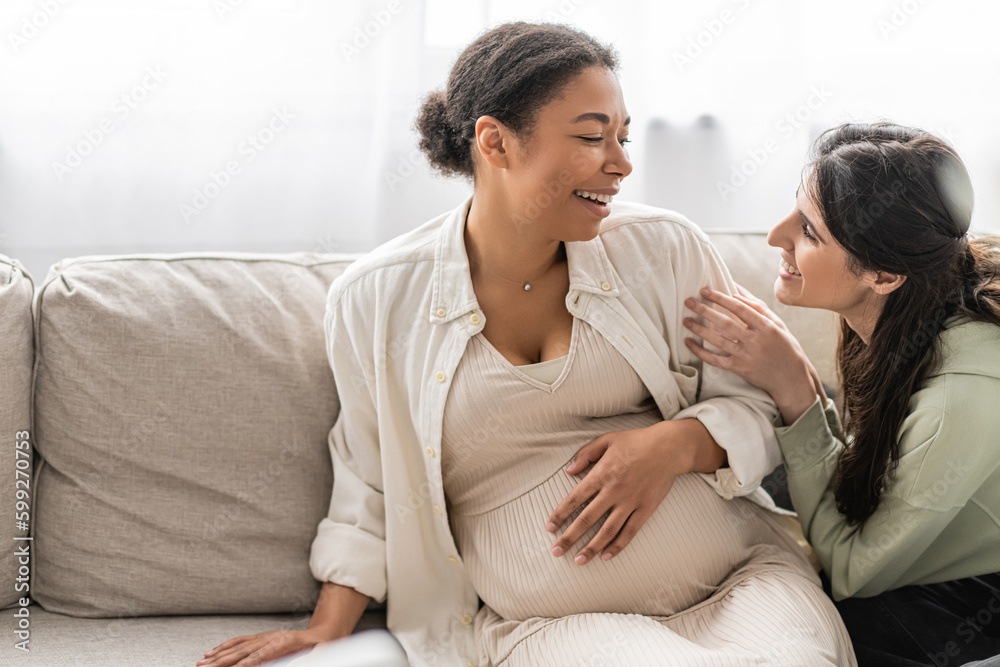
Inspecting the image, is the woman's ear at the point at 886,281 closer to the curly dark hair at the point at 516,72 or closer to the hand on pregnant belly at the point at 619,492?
the hand on pregnant belly at the point at 619,492

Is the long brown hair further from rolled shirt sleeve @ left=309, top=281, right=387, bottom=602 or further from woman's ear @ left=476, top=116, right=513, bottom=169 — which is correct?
rolled shirt sleeve @ left=309, top=281, right=387, bottom=602

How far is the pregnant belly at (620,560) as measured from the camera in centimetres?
126

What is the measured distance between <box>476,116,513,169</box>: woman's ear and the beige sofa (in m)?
0.50

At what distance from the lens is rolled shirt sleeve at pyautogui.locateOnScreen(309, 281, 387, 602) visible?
138cm

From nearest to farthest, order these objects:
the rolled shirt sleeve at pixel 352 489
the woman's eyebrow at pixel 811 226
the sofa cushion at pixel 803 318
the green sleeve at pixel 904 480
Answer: the green sleeve at pixel 904 480 → the woman's eyebrow at pixel 811 226 → the rolled shirt sleeve at pixel 352 489 → the sofa cushion at pixel 803 318

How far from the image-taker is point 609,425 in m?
1.36

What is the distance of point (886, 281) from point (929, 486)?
302mm

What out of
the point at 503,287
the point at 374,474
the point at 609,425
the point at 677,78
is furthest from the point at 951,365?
the point at 677,78

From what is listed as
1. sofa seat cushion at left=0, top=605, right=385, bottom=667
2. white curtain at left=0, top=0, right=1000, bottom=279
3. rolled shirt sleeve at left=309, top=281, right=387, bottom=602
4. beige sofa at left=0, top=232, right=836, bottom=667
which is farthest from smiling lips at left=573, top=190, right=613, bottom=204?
sofa seat cushion at left=0, top=605, right=385, bottom=667

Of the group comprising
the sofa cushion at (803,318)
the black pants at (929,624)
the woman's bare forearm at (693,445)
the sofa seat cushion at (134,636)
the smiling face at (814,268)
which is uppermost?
the smiling face at (814,268)

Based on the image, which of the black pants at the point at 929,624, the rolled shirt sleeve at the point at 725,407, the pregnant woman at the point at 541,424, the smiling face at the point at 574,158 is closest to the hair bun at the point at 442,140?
the pregnant woman at the point at 541,424

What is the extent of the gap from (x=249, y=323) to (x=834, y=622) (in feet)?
3.53

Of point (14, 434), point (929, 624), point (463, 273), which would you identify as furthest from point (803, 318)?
point (14, 434)

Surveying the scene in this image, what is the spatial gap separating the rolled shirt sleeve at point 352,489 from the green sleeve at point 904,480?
0.67 metres
